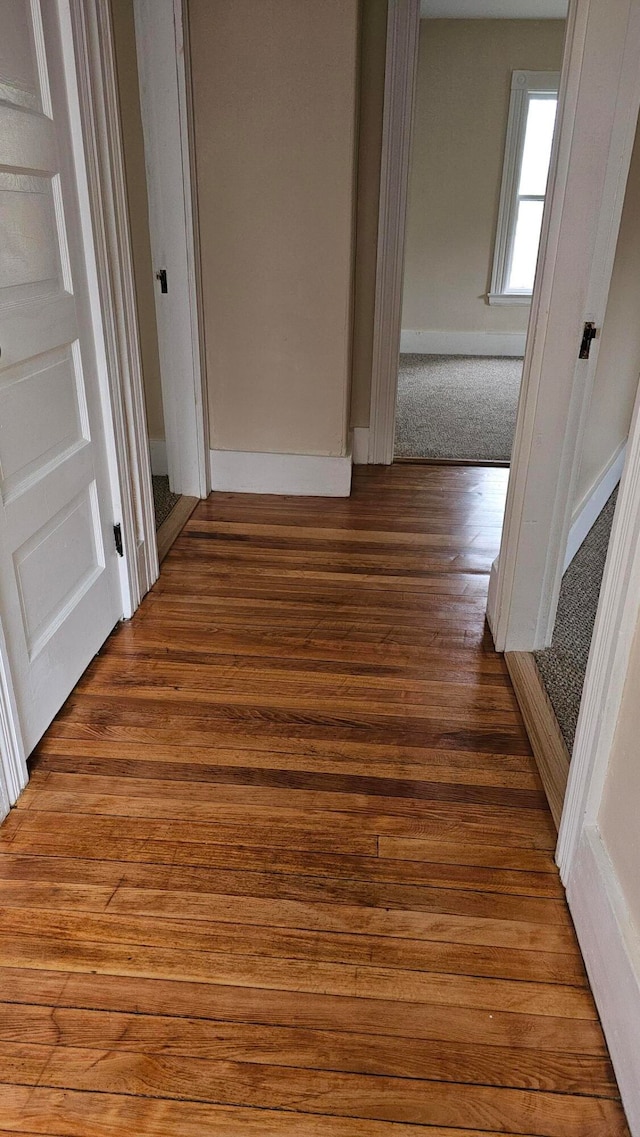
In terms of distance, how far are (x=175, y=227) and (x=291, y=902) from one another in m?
2.59

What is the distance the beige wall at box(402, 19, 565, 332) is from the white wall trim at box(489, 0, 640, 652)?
5.02 metres

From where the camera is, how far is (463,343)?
23.4 ft

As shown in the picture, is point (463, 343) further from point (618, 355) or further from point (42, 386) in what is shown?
point (42, 386)

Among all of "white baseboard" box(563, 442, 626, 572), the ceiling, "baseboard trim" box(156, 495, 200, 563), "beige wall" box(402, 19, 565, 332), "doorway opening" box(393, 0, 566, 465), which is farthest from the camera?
"beige wall" box(402, 19, 565, 332)

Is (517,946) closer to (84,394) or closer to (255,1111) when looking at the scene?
(255,1111)

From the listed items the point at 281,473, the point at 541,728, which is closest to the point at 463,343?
the point at 281,473

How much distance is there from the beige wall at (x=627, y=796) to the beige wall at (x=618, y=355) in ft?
4.63

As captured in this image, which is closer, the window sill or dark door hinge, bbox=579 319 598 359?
dark door hinge, bbox=579 319 598 359

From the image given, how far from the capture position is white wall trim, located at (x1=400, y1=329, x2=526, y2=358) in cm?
709

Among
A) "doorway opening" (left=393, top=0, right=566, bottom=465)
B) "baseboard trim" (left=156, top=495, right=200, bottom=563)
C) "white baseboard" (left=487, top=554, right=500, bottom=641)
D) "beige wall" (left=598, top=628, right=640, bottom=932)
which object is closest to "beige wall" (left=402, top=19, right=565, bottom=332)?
A: "doorway opening" (left=393, top=0, right=566, bottom=465)

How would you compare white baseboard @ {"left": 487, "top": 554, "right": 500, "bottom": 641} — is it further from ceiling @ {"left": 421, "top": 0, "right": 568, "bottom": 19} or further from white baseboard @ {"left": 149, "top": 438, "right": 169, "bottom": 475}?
ceiling @ {"left": 421, "top": 0, "right": 568, "bottom": 19}

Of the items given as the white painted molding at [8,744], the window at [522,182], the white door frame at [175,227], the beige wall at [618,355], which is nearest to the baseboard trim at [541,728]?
the beige wall at [618,355]

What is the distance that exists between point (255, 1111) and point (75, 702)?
45.9 inches

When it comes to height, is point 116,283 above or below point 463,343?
above
